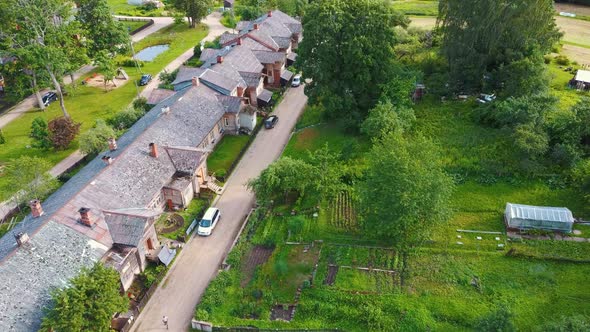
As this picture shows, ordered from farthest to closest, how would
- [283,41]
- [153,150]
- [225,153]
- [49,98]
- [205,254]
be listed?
1. [283,41]
2. [49,98]
3. [225,153]
4. [153,150]
5. [205,254]

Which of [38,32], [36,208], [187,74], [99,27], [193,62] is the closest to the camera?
[36,208]

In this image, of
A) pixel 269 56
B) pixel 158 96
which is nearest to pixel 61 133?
pixel 158 96

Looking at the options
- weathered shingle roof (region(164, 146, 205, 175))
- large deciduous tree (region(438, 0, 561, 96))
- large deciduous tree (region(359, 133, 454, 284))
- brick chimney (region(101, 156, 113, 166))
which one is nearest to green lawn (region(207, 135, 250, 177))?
weathered shingle roof (region(164, 146, 205, 175))

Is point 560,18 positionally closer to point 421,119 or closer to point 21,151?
point 421,119

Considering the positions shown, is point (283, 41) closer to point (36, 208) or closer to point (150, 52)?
point (150, 52)

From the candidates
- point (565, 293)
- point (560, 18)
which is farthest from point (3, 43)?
point (560, 18)

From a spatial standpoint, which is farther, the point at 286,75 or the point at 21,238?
the point at 286,75
